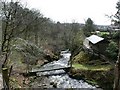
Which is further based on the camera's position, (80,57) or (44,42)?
(44,42)

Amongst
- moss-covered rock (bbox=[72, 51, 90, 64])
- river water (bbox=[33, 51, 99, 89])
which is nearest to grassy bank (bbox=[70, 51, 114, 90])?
moss-covered rock (bbox=[72, 51, 90, 64])

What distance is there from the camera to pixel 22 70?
88.2 feet

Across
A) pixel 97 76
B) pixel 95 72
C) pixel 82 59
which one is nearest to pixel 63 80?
pixel 95 72

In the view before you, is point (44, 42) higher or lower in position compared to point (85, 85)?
higher

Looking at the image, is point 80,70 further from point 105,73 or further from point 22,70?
point 22,70

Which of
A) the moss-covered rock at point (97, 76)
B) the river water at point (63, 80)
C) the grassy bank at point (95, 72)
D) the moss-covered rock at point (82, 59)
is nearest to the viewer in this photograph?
the moss-covered rock at point (97, 76)

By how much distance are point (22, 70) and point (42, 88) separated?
290 inches

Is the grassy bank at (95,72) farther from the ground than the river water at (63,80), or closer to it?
farther from the ground

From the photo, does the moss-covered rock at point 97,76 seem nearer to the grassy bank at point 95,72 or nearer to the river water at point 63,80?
the grassy bank at point 95,72

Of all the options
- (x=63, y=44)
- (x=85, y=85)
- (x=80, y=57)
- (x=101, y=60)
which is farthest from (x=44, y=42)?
(x=85, y=85)

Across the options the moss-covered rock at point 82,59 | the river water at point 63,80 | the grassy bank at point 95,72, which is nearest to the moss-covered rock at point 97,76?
the grassy bank at point 95,72

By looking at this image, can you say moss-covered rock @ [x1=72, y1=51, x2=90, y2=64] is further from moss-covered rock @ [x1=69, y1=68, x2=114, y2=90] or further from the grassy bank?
moss-covered rock @ [x1=69, y1=68, x2=114, y2=90]

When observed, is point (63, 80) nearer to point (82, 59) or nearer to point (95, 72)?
point (95, 72)

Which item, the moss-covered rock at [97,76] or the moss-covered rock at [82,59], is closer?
the moss-covered rock at [97,76]
